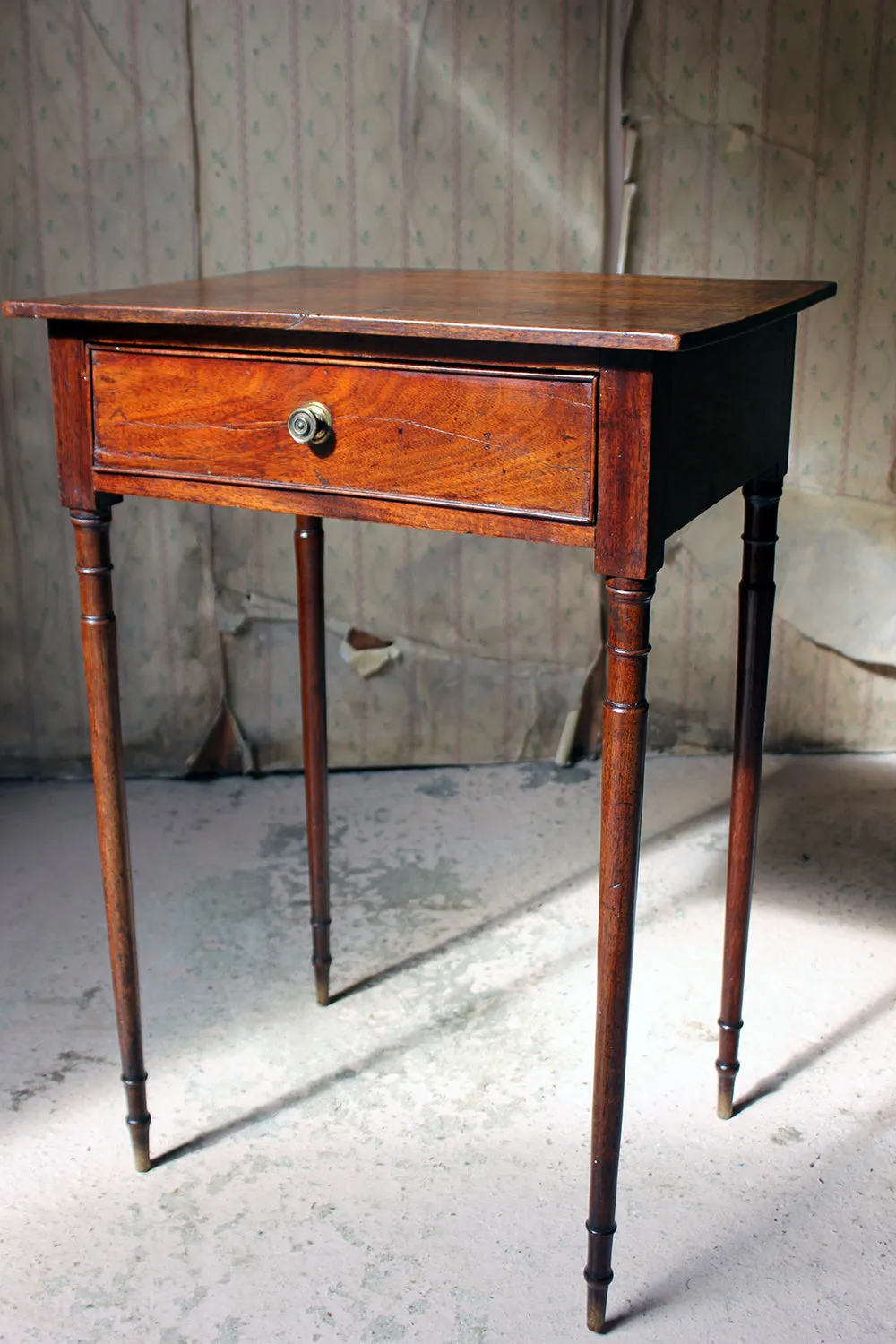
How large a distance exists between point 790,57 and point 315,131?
927 millimetres

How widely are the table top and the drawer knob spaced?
3.1 inches

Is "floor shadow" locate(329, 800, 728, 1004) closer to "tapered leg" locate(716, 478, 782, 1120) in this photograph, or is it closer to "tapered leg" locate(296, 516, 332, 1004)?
"tapered leg" locate(296, 516, 332, 1004)

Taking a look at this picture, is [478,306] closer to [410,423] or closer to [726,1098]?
[410,423]

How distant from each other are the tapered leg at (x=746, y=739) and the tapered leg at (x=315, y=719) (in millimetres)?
596

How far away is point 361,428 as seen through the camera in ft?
4.57

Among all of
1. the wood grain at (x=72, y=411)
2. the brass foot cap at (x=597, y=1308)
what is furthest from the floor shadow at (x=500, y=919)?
the wood grain at (x=72, y=411)

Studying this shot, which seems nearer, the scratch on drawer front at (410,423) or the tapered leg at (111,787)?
the scratch on drawer front at (410,423)

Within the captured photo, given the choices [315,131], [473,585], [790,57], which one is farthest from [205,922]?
→ [790,57]

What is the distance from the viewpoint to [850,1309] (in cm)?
152

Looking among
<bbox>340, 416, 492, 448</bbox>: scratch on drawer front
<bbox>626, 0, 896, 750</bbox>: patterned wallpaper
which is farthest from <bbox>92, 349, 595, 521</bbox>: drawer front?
<bbox>626, 0, 896, 750</bbox>: patterned wallpaper

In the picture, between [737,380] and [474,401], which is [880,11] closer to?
[737,380]

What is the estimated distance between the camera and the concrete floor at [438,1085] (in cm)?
155

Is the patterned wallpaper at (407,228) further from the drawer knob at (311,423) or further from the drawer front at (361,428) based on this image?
the drawer knob at (311,423)

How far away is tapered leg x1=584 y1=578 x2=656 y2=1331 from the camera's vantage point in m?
1.30
